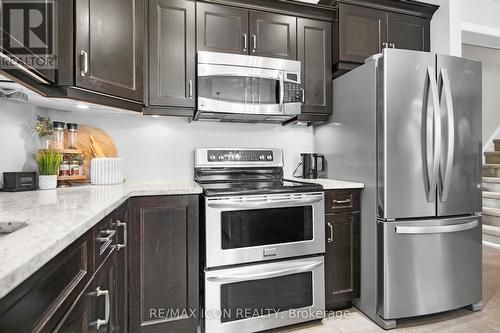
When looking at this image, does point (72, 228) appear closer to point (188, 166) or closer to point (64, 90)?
point (64, 90)

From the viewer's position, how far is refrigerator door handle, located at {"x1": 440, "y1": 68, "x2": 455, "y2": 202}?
5.95 ft

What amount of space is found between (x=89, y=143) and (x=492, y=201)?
4.80 meters

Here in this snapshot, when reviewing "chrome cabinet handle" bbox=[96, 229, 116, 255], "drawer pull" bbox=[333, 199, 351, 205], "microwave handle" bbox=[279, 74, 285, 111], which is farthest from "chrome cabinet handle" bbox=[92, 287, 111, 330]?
"microwave handle" bbox=[279, 74, 285, 111]

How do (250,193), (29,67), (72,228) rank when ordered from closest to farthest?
(72,228) → (29,67) → (250,193)

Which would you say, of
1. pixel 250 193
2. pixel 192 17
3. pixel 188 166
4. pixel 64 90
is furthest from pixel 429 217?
pixel 64 90

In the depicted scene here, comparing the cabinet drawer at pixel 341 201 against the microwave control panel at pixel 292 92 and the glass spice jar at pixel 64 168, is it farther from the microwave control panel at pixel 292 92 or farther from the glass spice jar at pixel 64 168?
the glass spice jar at pixel 64 168

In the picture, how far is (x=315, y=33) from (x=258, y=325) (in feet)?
7.45

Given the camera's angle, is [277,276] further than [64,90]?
Yes

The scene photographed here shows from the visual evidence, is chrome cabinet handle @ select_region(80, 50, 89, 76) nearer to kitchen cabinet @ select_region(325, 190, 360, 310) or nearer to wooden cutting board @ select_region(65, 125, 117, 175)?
wooden cutting board @ select_region(65, 125, 117, 175)

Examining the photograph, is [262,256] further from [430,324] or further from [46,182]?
[46,182]

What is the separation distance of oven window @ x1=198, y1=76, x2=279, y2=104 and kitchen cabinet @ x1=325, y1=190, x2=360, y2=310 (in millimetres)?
871

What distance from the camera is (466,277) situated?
1.95 m

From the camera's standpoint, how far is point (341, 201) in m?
2.01

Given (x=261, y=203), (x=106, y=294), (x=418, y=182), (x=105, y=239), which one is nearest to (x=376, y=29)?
(x=418, y=182)
